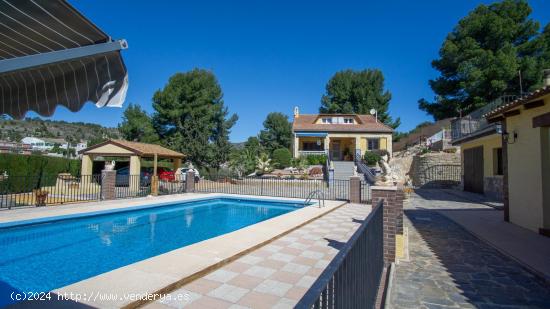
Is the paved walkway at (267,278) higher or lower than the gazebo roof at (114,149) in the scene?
lower

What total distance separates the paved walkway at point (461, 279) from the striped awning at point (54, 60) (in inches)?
177

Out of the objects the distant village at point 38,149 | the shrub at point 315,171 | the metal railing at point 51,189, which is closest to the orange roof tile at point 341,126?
the shrub at point 315,171

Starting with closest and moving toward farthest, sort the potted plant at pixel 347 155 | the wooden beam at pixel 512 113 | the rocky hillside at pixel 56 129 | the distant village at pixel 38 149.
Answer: the wooden beam at pixel 512 113 → the potted plant at pixel 347 155 → the distant village at pixel 38 149 → the rocky hillside at pixel 56 129

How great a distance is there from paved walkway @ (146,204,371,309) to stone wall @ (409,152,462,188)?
19332mm

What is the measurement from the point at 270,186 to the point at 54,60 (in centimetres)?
1894

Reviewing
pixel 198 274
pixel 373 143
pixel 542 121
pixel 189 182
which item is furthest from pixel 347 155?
pixel 198 274

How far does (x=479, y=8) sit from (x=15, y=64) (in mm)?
32876

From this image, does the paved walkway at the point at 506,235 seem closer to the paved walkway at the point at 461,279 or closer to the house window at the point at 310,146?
the paved walkway at the point at 461,279

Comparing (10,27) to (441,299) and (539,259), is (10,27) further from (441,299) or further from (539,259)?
(539,259)

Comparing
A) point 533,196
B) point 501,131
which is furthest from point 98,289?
point 501,131

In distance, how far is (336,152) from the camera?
3541 centimetres

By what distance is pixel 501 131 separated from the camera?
9633mm

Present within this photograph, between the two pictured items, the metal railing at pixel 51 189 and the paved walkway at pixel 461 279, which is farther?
the metal railing at pixel 51 189

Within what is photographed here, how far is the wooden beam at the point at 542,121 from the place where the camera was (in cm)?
723
